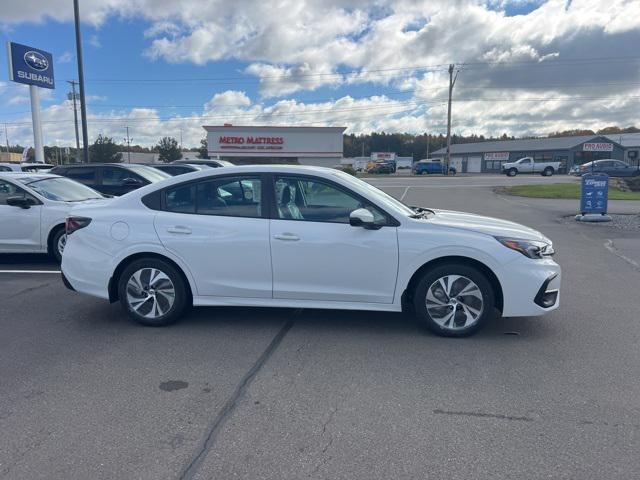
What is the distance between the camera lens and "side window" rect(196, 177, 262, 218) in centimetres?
494

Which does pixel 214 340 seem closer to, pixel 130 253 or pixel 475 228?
pixel 130 253

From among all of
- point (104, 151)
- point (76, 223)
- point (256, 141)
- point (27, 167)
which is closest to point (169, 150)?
point (104, 151)

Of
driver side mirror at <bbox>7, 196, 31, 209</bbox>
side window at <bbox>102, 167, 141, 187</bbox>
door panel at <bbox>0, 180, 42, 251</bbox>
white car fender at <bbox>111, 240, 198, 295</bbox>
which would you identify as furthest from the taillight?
side window at <bbox>102, 167, 141, 187</bbox>

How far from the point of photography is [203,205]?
503 centimetres

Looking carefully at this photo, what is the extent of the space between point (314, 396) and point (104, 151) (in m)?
77.0

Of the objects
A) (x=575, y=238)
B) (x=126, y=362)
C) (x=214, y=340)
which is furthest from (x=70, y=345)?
(x=575, y=238)

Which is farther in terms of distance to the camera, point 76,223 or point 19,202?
point 19,202

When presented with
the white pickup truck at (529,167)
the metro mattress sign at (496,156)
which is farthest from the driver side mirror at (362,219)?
the metro mattress sign at (496,156)

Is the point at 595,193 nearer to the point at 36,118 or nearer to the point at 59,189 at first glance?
the point at 59,189

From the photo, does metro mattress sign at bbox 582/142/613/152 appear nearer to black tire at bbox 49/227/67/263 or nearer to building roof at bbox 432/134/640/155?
building roof at bbox 432/134/640/155

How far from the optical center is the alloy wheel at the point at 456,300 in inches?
182

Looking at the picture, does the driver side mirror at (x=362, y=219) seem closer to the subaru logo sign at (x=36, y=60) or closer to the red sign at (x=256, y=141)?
the subaru logo sign at (x=36, y=60)

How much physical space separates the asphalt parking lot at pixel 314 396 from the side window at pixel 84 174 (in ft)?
20.5

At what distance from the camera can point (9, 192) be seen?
8164 mm
